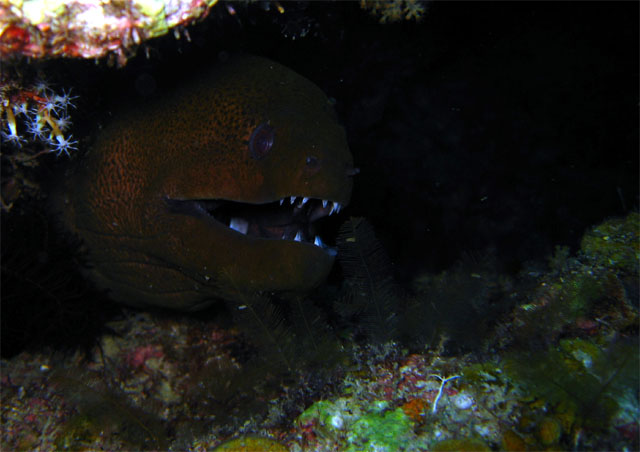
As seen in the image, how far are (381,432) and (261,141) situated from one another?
1.59m

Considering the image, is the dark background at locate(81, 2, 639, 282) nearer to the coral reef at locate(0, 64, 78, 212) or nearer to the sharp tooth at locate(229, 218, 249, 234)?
the sharp tooth at locate(229, 218, 249, 234)

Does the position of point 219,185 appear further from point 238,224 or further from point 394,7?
point 394,7

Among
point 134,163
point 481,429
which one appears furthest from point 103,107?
point 481,429

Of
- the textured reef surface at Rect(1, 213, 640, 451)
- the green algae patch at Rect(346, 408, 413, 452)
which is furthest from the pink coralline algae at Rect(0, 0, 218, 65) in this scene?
the green algae patch at Rect(346, 408, 413, 452)

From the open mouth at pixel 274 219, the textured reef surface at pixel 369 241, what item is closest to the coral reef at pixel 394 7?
the textured reef surface at pixel 369 241

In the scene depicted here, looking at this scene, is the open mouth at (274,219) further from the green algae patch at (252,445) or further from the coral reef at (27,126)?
the green algae patch at (252,445)

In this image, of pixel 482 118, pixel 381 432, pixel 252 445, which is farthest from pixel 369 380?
pixel 482 118

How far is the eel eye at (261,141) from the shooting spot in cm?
231

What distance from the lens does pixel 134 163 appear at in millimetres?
2650

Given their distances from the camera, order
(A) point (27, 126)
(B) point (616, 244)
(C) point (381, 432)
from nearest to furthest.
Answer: (C) point (381, 432) < (A) point (27, 126) < (B) point (616, 244)

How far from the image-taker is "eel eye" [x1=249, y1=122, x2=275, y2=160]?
2.31 metres

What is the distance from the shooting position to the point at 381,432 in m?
1.61

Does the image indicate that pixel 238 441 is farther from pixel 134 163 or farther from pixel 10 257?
pixel 10 257

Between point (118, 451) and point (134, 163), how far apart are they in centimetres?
172
